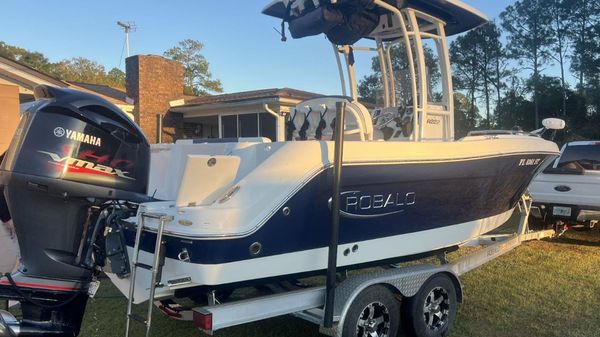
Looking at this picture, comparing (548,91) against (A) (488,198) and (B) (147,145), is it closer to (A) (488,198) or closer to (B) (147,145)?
(A) (488,198)

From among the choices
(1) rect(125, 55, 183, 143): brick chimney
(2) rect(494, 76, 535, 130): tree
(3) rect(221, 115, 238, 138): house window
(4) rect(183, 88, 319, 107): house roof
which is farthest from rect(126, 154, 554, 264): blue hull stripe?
(2) rect(494, 76, 535, 130): tree

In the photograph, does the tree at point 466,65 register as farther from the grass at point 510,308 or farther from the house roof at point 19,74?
the grass at point 510,308

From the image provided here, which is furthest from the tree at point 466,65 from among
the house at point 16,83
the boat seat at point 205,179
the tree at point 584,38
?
the boat seat at point 205,179

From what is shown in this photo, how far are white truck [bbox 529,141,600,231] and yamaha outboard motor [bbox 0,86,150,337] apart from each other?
19.9 feet

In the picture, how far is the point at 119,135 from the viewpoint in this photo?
3225 mm

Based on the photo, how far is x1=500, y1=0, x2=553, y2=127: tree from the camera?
113ft

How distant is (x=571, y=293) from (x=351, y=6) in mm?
3777

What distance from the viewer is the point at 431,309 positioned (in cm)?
412

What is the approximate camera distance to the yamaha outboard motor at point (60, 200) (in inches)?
116

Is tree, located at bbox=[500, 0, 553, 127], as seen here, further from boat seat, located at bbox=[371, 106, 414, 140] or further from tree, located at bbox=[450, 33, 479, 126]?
boat seat, located at bbox=[371, 106, 414, 140]

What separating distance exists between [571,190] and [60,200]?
684cm

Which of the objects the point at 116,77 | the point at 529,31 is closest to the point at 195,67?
the point at 116,77

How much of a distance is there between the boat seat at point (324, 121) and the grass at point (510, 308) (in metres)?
1.77

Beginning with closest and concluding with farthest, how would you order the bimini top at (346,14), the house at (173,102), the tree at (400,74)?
the bimini top at (346,14) → the tree at (400,74) → the house at (173,102)
